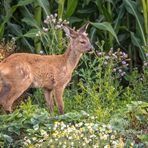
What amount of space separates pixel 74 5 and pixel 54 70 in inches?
83.2

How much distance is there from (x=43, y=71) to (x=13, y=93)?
657 mm

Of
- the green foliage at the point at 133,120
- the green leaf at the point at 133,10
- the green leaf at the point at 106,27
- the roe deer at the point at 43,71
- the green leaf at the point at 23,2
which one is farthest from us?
the green leaf at the point at 133,10

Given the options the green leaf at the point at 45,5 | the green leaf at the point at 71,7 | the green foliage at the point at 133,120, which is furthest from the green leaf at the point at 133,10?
the green foliage at the point at 133,120

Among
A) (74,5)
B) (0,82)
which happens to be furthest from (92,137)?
(74,5)

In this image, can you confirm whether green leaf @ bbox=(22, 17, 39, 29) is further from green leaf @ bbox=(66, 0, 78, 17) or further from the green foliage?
the green foliage

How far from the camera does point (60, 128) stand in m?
9.16

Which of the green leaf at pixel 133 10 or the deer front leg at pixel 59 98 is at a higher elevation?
the green leaf at pixel 133 10

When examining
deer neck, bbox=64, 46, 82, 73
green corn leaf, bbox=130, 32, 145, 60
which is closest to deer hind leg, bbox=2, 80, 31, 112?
deer neck, bbox=64, 46, 82, 73

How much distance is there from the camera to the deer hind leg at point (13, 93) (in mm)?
11859

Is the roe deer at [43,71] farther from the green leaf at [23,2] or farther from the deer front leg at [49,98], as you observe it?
the green leaf at [23,2]

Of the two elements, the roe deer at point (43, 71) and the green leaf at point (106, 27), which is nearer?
the roe deer at point (43, 71)

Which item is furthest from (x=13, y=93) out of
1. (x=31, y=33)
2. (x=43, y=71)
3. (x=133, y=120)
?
(x=133, y=120)

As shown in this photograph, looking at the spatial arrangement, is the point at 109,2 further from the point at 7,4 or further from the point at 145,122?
the point at 145,122

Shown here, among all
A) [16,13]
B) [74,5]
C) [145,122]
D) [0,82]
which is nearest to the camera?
[145,122]
